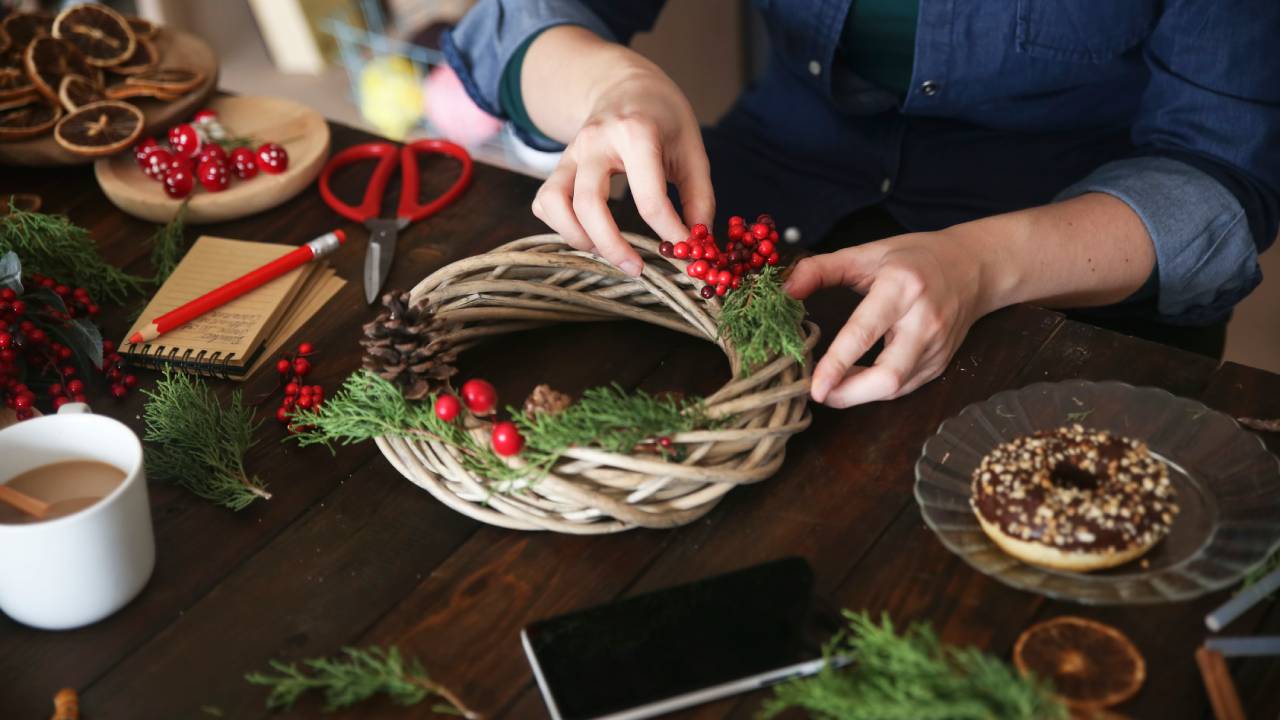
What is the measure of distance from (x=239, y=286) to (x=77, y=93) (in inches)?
16.6

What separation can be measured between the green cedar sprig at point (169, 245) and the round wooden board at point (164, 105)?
0.17m

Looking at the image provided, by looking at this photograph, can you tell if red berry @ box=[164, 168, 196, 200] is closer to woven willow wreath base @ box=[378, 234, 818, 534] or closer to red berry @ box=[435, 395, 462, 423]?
woven willow wreath base @ box=[378, 234, 818, 534]

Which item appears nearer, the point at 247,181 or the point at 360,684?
the point at 360,684

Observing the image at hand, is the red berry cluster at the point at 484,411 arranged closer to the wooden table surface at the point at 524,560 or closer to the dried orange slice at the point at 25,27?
the wooden table surface at the point at 524,560

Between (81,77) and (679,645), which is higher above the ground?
(81,77)

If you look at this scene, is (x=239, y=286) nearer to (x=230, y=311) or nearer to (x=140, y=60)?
(x=230, y=311)

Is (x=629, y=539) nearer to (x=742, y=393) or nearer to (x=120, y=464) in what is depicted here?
(x=742, y=393)

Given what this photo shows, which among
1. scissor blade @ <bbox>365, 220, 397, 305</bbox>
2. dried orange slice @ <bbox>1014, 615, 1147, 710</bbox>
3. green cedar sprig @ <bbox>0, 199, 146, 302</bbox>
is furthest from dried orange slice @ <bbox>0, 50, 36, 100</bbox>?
dried orange slice @ <bbox>1014, 615, 1147, 710</bbox>

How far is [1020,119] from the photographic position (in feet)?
4.39

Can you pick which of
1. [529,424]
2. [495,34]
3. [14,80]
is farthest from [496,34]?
[529,424]

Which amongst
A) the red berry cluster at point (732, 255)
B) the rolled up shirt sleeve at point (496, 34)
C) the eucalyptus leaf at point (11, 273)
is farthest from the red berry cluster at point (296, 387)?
the rolled up shirt sleeve at point (496, 34)

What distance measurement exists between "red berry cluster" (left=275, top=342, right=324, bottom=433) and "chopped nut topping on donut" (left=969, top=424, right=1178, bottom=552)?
1.77 ft

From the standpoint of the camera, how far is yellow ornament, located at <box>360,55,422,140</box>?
8.34 feet

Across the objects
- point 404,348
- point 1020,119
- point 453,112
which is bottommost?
point 453,112
